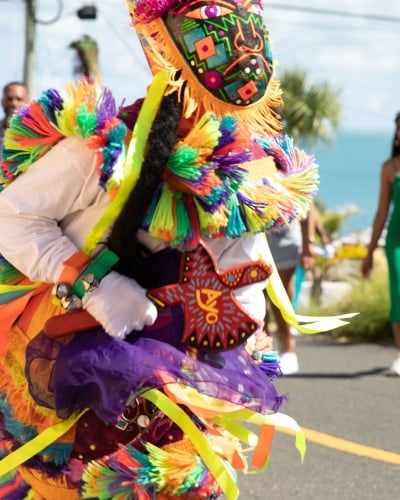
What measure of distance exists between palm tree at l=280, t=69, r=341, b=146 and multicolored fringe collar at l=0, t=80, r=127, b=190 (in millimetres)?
40082

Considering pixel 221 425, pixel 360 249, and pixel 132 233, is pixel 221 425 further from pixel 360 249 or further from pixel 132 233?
pixel 360 249

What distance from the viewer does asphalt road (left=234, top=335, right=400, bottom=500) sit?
5.08m

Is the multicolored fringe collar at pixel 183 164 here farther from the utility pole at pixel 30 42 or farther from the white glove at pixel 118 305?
the utility pole at pixel 30 42

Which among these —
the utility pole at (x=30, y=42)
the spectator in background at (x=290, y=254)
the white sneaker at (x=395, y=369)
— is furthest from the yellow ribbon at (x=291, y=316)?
the utility pole at (x=30, y=42)

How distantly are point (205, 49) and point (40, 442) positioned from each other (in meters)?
1.13

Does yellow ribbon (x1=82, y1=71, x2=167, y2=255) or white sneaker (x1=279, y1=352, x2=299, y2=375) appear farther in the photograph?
white sneaker (x1=279, y1=352, x2=299, y2=375)

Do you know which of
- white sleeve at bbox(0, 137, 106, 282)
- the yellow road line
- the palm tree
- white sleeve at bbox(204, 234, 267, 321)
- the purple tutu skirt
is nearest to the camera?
the purple tutu skirt

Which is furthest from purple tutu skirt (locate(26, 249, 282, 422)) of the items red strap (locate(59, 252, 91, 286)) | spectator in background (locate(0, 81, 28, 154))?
spectator in background (locate(0, 81, 28, 154))

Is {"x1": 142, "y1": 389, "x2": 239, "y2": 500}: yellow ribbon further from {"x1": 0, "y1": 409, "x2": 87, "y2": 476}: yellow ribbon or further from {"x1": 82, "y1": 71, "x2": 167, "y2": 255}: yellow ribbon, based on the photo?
{"x1": 82, "y1": 71, "x2": 167, "y2": 255}: yellow ribbon

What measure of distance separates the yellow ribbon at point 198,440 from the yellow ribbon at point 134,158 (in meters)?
0.43

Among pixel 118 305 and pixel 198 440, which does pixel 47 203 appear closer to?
pixel 118 305

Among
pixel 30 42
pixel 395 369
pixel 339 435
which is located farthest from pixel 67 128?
pixel 30 42

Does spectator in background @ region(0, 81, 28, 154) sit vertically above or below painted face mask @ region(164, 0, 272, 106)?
below

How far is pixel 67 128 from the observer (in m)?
2.97
